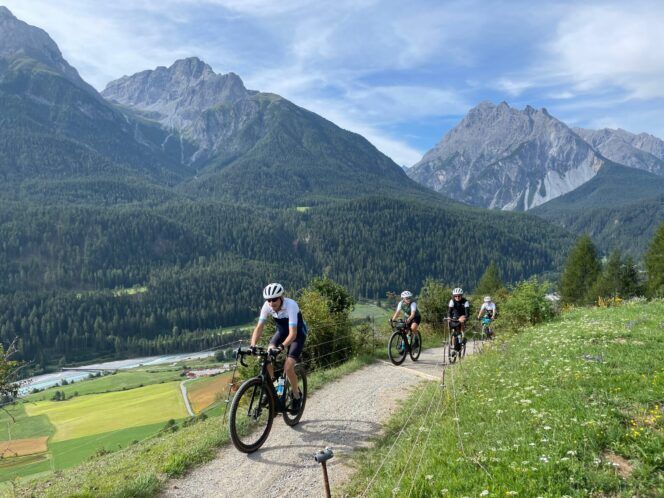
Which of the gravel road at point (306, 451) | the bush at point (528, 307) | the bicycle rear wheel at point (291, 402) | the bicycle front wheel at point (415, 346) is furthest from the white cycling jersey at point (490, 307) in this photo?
the bicycle rear wheel at point (291, 402)

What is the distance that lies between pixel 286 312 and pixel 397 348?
10.1 meters

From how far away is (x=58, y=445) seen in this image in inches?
2618

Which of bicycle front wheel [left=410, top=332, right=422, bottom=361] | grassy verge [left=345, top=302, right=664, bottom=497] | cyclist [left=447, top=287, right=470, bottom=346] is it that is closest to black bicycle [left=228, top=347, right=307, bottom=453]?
grassy verge [left=345, top=302, right=664, bottom=497]

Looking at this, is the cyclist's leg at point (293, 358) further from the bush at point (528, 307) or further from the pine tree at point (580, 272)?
the pine tree at point (580, 272)

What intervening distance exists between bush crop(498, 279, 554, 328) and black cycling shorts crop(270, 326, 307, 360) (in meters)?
18.3

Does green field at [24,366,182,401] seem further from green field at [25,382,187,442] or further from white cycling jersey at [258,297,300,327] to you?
white cycling jersey at [258,297,300,327]

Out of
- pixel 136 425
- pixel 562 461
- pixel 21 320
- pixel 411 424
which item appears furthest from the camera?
pixel 21 320

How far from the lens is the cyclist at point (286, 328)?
1048cm

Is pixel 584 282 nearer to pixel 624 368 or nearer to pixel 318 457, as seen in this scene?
pixel 624 368

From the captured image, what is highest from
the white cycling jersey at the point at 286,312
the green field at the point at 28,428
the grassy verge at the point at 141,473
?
the white cycling jersey at the point at 286,312

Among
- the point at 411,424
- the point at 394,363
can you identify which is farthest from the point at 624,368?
the point at 394,363

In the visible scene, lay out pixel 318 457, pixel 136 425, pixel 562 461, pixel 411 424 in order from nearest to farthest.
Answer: pixel 318 457 < pixel 562 461 < pixel 411 424 < pixel 136 425

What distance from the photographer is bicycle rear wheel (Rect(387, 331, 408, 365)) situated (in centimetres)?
1915

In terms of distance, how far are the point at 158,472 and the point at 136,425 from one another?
240 ft
